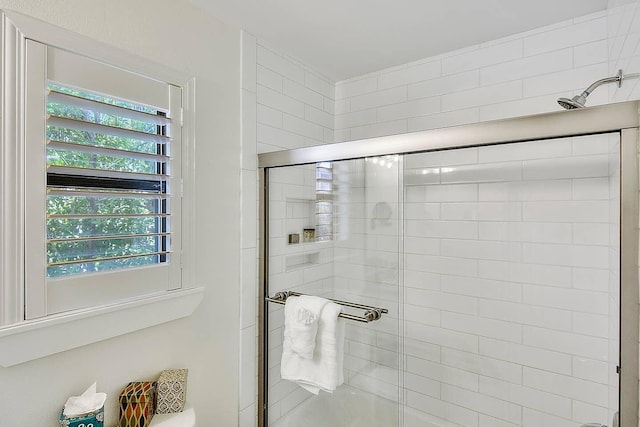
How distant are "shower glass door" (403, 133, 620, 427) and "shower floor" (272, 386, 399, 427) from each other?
0.12m

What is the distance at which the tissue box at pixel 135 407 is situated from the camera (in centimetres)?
124

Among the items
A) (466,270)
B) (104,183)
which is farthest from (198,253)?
(466,270)

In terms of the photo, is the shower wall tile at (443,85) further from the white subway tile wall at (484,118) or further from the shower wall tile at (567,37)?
the shower wall tile at (567,37)

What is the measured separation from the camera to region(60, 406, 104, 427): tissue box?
1.07 m

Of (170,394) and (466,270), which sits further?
(466,270)

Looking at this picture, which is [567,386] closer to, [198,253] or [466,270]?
[466,270]

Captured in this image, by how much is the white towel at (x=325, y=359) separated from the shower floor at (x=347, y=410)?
4.0 inches

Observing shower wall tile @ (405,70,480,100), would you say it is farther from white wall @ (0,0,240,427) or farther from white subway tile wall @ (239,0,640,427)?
white wall @ (0,0,240,427)

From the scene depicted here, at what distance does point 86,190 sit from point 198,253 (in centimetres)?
51

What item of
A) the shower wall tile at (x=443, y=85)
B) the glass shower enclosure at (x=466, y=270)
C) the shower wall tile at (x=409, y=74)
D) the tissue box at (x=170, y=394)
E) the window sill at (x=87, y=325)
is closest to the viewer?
the window sill at (x=87, y=325)

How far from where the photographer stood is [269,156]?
179 cm

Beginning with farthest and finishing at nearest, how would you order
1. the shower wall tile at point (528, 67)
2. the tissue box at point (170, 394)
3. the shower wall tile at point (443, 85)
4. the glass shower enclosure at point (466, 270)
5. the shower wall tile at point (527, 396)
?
the shower wall tile at point (443, 85), the shower wall tile at point (528, 67), the shower wall tile at point (527, 396), the tissue box at point (170, 394), the glass shower enclosure at point (466, 270)

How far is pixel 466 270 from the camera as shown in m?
1.67

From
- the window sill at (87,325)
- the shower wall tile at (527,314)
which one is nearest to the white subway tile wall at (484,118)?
the shower wall tile at (527,314)
